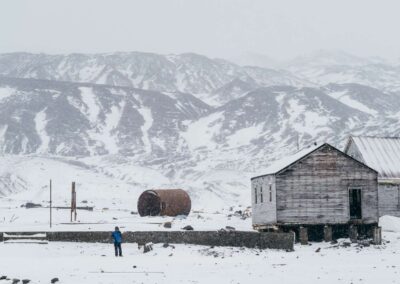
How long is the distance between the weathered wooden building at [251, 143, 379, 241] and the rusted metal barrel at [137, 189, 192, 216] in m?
17.1

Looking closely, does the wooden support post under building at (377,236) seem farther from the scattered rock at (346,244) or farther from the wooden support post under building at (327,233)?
the wooden support post under building at (327,233)

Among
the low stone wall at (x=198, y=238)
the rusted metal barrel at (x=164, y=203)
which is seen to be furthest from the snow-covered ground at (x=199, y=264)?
the rusted metal barrel at (x=164, y=203)

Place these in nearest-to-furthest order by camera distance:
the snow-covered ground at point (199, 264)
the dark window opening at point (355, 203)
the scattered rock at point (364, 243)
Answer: the snow-covered ground at point (199, 264) → the scattered rock at point (364, 243) → the dark window opening at point (355, 203)

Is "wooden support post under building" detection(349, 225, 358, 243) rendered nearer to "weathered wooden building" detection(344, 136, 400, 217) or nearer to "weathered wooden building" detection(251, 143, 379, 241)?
"weathered wooden building" detection(251, 143, 379, 241)

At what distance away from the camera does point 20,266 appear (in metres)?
30.5

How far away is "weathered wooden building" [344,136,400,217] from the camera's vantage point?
4925 centimetres

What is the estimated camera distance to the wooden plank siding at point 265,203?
144ft

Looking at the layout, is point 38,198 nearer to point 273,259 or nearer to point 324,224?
point 324,224

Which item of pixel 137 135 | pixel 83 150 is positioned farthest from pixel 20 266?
pixel 137 135

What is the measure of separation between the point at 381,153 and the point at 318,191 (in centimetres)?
985

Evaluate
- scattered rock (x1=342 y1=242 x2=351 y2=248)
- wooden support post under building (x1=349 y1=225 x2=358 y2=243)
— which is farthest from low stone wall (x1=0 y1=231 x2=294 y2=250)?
wooden support post under building (x1=349 y1=225 x2=358 y2=243)

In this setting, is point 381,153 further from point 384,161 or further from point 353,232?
point 353,232

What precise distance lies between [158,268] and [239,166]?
397 feet

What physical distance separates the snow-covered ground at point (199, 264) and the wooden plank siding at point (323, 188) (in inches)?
91.2
